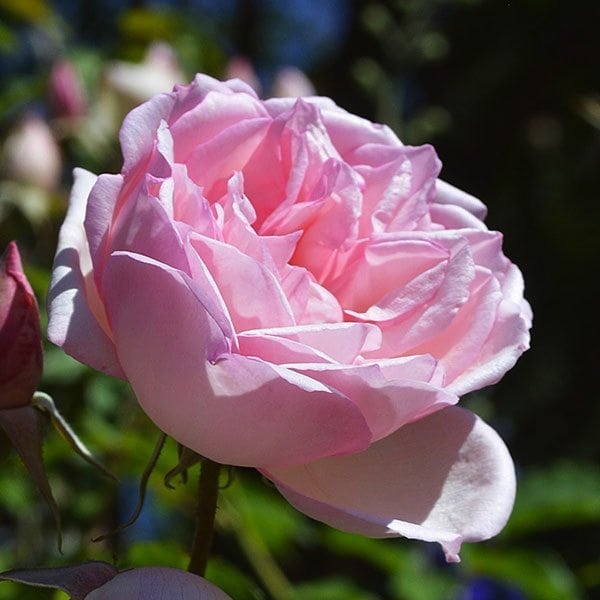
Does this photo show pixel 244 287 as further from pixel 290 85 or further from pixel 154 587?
pixel 290 85

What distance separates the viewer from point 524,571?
41.6 inches

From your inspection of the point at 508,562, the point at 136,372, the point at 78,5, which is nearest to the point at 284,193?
the point at 136,372

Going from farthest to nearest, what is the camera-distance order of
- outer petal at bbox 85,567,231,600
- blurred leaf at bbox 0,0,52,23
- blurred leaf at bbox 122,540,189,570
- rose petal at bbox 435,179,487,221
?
blurred leaf at bbox 0,0,52,23
blurred leaf at bbox 122,540,189,570
rose petal at bbox 435,179,487,221
outer petal at bbox 85,567,231,600

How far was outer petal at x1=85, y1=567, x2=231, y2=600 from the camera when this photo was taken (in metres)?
0.41

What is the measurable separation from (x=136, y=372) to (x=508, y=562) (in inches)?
29.2

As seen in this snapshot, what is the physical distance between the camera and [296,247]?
52 centimetres

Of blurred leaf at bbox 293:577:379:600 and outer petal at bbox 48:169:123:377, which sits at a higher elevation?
outer petal at bbox 48:169:123:377

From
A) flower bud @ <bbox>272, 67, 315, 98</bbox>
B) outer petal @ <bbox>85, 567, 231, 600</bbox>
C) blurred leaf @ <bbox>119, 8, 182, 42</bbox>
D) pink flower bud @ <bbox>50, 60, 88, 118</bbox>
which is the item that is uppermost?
outer petal @ <bbox>85, 567, 231, 600</bbox>

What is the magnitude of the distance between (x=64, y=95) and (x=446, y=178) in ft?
7.06

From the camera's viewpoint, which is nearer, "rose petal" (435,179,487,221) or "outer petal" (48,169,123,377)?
"outer petal" (48,169,123,377)

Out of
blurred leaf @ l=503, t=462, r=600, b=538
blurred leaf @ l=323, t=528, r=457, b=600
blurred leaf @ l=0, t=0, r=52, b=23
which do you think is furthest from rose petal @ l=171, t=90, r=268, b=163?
blurred leaf @ l=0, t=0, r=52, b=23

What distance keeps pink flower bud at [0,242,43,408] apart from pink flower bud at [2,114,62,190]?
82cm

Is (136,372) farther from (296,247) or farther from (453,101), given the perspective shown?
(453,101)

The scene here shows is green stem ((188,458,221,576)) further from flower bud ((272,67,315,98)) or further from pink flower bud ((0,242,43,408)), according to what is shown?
flower bud ((272,67,315,98))
